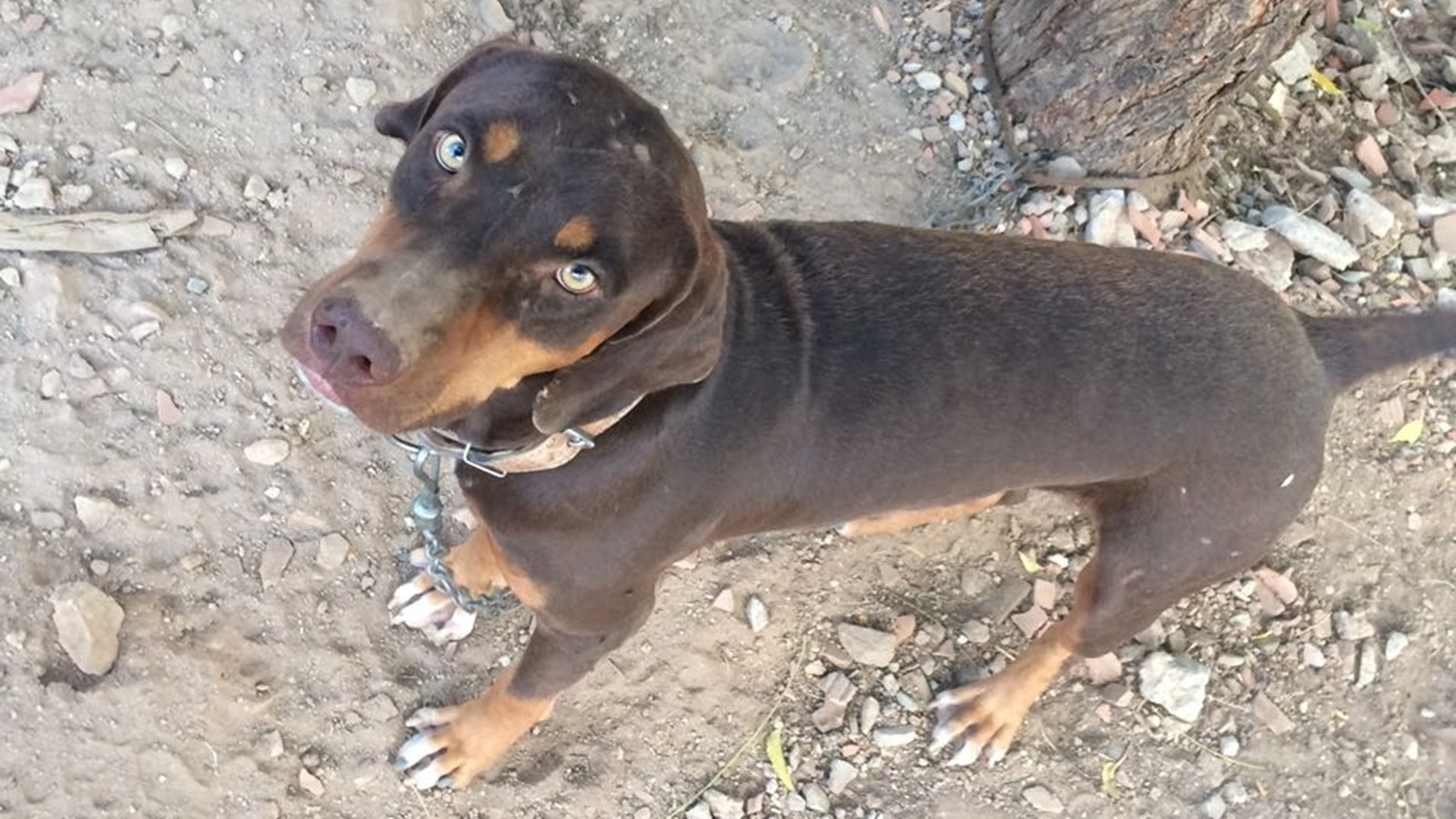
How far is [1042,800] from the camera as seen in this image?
5.06 meters

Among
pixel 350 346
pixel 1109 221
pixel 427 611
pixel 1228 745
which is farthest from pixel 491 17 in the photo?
pixel 1228 745

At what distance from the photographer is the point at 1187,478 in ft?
12.9

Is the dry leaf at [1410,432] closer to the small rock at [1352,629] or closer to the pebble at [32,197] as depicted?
the small rock at [1352,629]

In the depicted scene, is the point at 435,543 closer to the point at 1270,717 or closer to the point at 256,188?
the point at 256,188

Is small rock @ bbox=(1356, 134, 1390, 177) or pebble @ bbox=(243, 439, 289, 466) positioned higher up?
small rock @ bbox=(1356, 134, 1390, 177)

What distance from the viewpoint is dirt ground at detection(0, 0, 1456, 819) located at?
4.31m

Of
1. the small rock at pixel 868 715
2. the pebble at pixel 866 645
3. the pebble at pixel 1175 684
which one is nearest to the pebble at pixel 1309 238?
the pebble at pixel 1175 684

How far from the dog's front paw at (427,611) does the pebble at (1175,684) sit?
2.56 meters

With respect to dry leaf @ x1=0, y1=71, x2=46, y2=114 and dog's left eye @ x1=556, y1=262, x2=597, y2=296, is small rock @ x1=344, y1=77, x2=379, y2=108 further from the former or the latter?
dog's left eye @ x1=556, y1=262, x2=597, y2=296

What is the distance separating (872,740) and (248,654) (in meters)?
2.22

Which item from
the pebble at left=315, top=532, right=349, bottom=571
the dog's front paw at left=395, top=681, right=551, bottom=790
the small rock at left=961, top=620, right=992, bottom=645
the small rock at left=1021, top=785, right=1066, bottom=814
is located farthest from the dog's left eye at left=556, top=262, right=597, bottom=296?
the small rock at left=1021, top=785, right=1066, bottom=814

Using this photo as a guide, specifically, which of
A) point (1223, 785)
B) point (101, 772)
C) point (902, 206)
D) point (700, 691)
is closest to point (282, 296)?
point (101, 772)

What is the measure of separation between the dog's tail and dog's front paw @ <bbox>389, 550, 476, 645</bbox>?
285cm

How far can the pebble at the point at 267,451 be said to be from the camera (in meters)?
4.52
